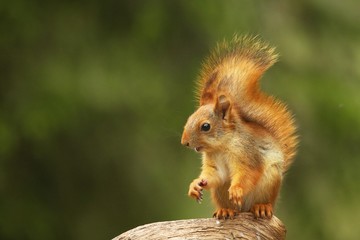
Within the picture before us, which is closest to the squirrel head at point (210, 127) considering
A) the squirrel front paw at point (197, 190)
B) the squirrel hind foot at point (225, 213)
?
the squirrel front paw at point (197, 190)

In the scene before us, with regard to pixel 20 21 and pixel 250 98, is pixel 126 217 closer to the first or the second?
pixel 20 21

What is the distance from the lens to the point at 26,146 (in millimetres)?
5605

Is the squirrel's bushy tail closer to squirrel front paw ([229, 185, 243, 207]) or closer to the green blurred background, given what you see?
squirrel front paw ([229, 185, 243, 207])

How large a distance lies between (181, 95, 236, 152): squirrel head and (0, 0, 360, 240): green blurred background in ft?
5.89

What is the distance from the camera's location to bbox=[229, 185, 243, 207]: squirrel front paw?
3.40 meters

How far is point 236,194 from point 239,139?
0.22 meters

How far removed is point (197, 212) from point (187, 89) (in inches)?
28.1

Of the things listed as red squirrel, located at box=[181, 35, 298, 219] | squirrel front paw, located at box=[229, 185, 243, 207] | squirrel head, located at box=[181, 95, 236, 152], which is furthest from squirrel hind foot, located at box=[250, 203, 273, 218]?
squirrel head, located at box=[181, 95, 236, 152]

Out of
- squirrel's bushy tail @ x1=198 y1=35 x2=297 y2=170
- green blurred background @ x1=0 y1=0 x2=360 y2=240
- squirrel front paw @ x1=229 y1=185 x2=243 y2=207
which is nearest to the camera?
squirrel front paw @ x1=229 y1=185 x2=243 y2=207

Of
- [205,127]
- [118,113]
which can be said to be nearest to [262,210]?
[205,127]

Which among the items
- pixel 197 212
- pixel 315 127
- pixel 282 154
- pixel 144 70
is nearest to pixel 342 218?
pixel 315 127

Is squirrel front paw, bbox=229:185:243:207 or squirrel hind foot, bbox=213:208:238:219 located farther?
squirrel hind foot, bbox=213:208:238:219

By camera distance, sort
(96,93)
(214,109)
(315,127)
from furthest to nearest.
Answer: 1. (315,127)
2. (96,93)
3. (214,109)

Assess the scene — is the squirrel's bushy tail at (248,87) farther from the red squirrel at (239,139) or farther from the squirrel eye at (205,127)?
the squirrel eye at (205,127)
